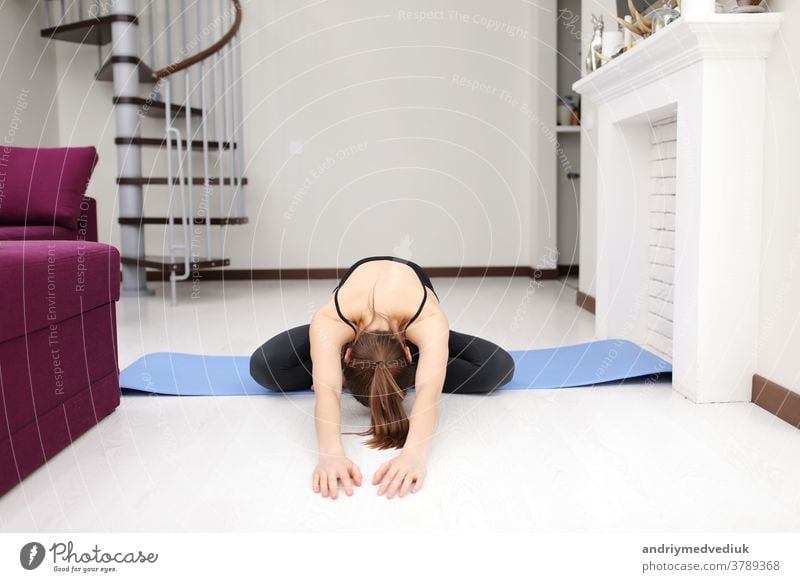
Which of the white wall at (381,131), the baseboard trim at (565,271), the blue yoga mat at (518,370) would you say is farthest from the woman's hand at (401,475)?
the baseboard trim at (565,271)

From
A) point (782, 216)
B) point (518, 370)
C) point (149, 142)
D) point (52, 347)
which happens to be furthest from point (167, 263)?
point (782, 216)

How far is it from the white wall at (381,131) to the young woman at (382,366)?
13.0 ft

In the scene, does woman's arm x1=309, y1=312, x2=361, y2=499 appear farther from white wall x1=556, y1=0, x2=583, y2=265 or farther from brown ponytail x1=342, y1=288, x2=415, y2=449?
white wall x1=556, y1=0, x2=583, y2=265

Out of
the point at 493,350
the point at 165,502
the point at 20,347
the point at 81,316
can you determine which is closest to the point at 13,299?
the point at 20,347

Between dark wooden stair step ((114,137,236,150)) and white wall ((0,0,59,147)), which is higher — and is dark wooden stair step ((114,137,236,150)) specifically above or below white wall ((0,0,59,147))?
below

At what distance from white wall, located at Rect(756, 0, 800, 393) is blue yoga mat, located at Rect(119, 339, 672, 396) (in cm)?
45

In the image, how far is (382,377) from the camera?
5.53 feet

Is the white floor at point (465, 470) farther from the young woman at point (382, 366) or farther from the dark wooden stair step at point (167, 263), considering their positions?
the dark wooden stair step at point (167, 263)

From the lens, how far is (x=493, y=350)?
2.35 metres

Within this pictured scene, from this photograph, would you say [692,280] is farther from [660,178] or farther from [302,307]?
[302,307]

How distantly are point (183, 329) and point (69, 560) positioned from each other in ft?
8.40

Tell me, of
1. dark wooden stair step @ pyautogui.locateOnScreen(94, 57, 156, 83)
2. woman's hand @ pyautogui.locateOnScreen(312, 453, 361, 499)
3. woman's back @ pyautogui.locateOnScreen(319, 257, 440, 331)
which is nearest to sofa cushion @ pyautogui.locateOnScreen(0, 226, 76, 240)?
dark wooden stair step @ pyautogui.locateOnScreen(94, 57, 156, 83)

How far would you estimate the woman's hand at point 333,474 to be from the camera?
5.10 feet

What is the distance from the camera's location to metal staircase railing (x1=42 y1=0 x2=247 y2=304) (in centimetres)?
495
